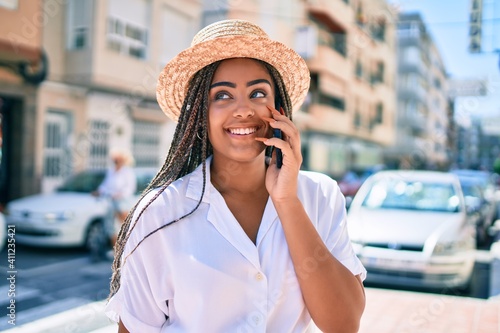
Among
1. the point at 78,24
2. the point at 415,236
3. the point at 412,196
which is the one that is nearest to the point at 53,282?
the point at 415,236

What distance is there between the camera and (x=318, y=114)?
24.9 meters

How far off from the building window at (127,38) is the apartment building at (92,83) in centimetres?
3

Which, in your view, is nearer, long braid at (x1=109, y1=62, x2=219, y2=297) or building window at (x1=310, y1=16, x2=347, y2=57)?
long braid at (x1=109, y1=62, x2=219, y2=297)

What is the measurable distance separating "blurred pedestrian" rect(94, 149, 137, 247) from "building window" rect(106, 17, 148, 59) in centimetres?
654

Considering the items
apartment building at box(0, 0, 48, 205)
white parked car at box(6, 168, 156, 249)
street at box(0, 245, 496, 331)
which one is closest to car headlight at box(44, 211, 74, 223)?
white parked car at box(6, 168, 156, 249)

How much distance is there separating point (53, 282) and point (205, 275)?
524cm

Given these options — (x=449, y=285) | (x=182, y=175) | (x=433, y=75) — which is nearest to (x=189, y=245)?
(x=182, y=175)

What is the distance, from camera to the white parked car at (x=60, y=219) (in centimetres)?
731

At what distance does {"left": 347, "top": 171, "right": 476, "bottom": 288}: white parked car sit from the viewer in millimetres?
5719

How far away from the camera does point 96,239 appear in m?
7.30

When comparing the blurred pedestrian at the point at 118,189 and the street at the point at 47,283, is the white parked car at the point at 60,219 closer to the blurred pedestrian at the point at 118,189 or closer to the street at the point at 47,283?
the blurred pedestrian at the point at 118,189

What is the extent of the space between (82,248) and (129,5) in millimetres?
7815

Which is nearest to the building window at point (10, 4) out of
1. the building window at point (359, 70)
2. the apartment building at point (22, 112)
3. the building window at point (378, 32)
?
the apartment building at point (22, 112)

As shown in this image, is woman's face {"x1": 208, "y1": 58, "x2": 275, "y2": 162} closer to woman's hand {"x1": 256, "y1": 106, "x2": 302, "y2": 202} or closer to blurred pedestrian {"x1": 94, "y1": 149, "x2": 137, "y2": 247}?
woman's hand {"x1": 256, "y1": 106, "x2": 302, "y2": 202}
